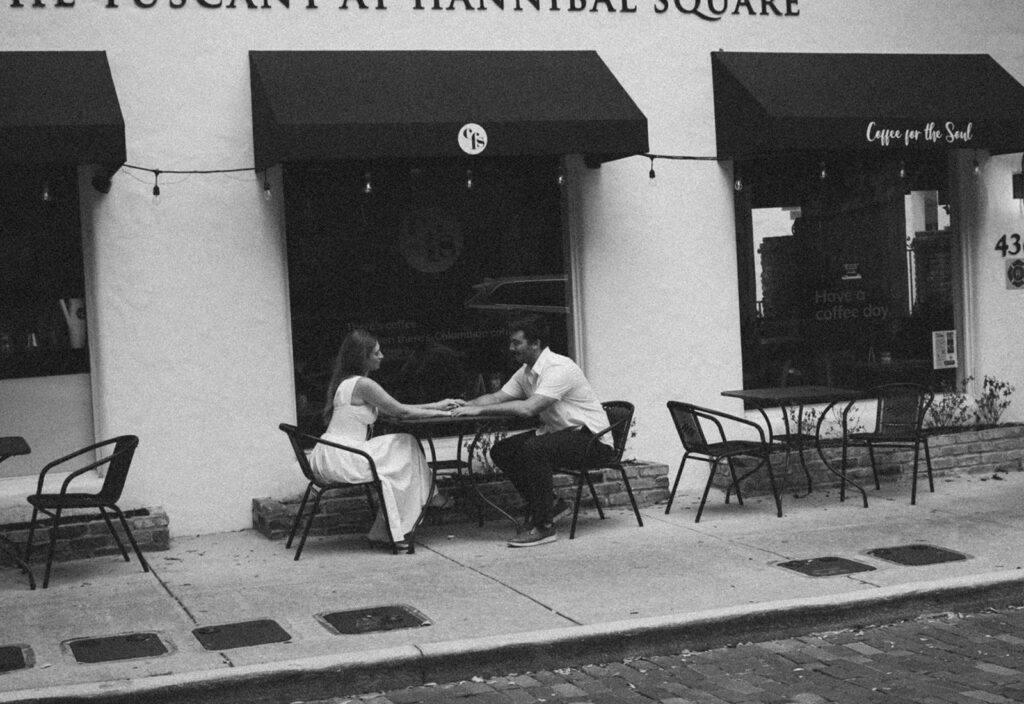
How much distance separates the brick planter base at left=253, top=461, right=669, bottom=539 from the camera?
9367 mm

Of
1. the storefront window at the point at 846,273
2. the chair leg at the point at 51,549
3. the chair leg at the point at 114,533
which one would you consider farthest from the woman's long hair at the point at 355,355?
the storefront window at the point at 846,273

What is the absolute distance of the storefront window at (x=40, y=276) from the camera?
9406 mm

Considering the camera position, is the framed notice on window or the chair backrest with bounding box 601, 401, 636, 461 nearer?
the chair backrest with bounding box 601, 401, 636, 461

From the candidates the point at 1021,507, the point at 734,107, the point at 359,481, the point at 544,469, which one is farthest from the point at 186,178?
the point at 1021,507

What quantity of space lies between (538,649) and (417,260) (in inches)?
180

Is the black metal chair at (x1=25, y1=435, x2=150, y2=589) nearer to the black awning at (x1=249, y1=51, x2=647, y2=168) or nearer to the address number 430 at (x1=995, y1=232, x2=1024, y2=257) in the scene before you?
the black awning at (x1=249, y1=51, x2=647, y2=168)

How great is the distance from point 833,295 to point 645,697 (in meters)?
6.31

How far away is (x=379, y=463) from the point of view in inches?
339

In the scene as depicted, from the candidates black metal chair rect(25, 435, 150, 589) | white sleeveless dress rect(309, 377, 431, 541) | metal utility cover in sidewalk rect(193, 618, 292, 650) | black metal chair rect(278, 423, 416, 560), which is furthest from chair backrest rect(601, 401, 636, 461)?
black metal chair rect(25, 435, 150, 589)

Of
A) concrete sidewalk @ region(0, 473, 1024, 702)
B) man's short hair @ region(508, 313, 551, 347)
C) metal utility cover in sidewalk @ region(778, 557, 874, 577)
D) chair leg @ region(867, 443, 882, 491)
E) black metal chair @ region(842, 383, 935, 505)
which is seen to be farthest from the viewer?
chair leg @ region(867, 443, 882, 491)

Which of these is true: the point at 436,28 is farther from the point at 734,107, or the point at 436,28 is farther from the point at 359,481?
the point at 359,481

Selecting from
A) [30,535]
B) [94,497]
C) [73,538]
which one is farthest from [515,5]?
[30,535]

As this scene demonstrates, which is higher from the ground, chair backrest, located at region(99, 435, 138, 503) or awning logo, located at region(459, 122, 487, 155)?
awning logo, located at region(459, 122, 487, 155)

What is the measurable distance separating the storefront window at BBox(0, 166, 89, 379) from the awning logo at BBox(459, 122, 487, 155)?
275 centimetres
